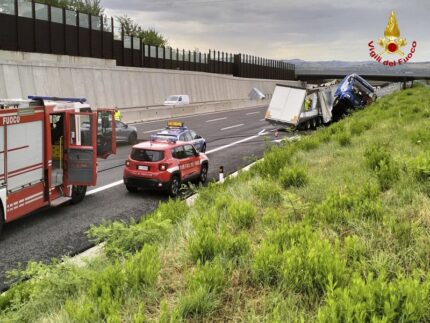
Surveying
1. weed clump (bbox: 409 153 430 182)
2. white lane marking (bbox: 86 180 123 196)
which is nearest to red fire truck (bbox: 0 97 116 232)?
white lane marking (bbox: 86 180 123 196)

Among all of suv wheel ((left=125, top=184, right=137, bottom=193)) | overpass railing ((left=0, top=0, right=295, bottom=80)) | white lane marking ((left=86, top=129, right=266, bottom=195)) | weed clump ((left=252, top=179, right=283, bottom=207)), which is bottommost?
white lane marking ((left=86, top=129, right=266, bottom=195))

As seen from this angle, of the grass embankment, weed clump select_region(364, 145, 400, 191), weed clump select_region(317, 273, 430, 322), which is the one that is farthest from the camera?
weed clump select_region(364, 145, 400, 191)

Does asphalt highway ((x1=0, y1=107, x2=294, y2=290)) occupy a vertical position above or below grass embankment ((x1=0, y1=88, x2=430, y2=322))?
below

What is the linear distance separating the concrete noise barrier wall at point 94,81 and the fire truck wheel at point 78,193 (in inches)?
788

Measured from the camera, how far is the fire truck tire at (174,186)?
49.5 feet

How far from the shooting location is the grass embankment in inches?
174

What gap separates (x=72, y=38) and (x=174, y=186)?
32551 millimetres

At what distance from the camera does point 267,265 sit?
5.14 meters

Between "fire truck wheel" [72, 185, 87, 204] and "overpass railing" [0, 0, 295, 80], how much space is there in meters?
26.1

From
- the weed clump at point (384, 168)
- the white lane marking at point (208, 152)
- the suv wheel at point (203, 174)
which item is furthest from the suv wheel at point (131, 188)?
the weed clump at point (384, 168)

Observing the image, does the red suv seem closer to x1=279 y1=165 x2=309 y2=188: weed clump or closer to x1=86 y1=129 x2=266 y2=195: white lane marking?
x1=86 y1=129 x2=266 y2=195: white lane marking

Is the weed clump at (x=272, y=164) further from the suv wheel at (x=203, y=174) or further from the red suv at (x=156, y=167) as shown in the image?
the suv wheel at (x=203, y=174)

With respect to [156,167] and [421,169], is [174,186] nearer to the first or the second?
[156,167]

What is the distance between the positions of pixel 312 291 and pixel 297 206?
251cm
